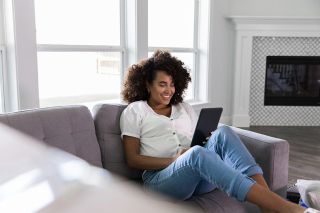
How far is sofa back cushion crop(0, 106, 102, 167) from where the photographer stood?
63.3 inches

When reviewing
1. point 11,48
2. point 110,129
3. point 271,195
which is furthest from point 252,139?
point 11,48

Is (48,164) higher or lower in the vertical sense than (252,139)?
higher

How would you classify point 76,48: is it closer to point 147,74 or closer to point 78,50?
point 78,50

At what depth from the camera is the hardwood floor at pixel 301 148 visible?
300 cm

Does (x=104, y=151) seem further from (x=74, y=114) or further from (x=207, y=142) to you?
(x=207, y=142)

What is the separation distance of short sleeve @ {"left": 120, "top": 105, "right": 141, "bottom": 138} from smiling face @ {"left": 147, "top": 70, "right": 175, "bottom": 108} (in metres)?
0.16

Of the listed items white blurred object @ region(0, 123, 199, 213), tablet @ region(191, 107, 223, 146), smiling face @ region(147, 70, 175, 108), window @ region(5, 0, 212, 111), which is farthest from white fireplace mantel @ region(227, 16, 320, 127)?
white blurred object @ region(0, 123, 199, 213)

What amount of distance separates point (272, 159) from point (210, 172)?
509 millimetres

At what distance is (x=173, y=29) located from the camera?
419 cm

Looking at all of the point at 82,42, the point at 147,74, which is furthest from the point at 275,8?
the point at 147,74

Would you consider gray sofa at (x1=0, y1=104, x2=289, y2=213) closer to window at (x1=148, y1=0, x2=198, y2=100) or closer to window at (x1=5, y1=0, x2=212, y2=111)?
window at (x1=5, y1=0, x2=212, y2=111)

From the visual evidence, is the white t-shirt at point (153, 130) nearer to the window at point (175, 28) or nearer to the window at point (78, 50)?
the window at point (78, 50)

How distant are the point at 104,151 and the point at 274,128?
3.38 m

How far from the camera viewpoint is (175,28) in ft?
13.8
